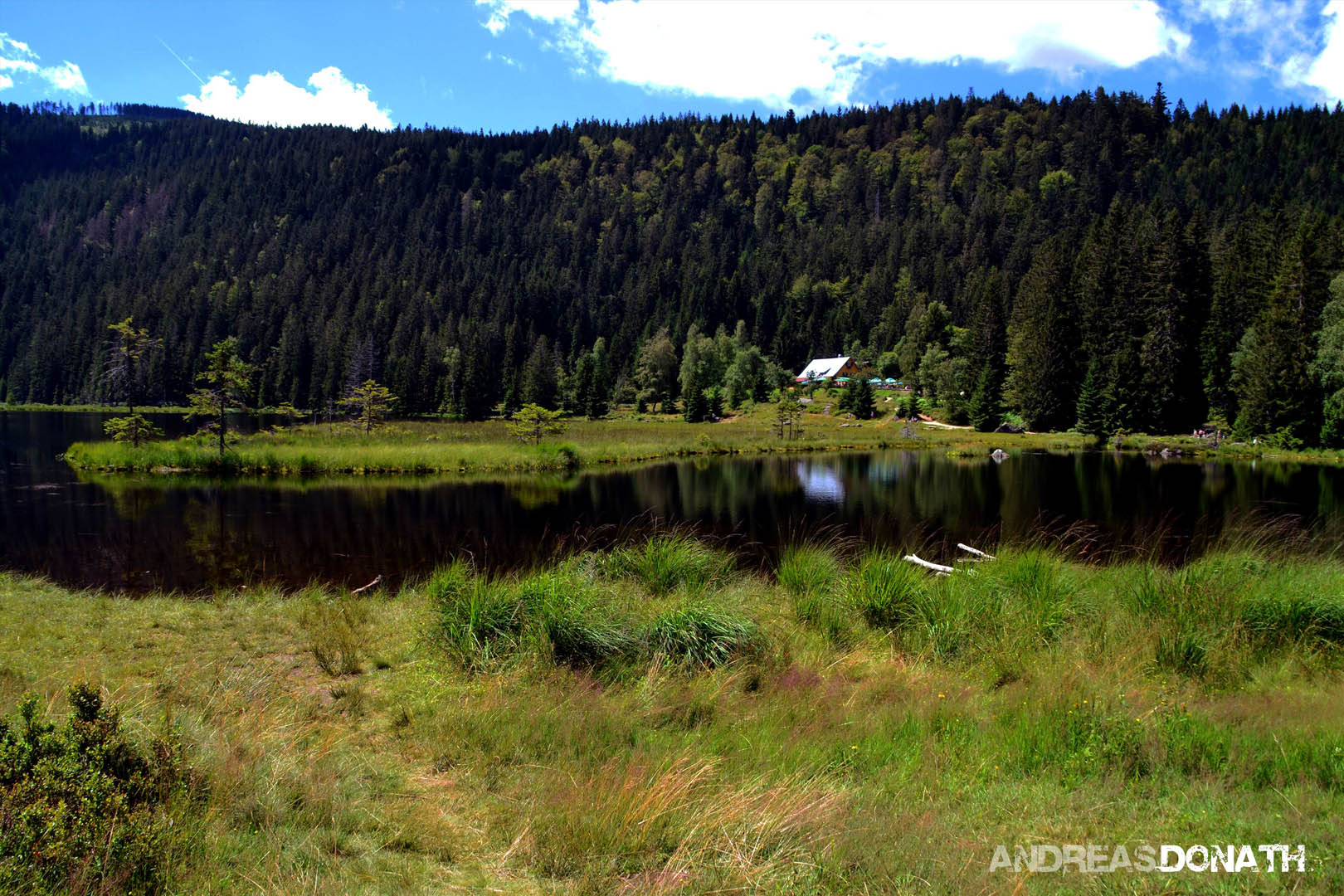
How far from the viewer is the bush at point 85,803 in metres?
3.15

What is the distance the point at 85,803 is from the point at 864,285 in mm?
138670

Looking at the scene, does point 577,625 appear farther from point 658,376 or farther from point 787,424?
point 658,376

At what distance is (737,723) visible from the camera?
5.62 meters

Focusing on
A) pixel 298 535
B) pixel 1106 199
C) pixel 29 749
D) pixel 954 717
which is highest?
pixel 1106 199

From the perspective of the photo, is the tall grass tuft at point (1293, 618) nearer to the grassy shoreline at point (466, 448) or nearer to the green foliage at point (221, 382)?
the grassy shoreline at point (466, 448)

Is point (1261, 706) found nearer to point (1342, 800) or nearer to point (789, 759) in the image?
point (1342, 800)

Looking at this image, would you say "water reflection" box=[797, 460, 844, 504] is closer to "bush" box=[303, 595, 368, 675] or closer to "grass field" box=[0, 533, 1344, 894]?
"grass field" box=[0, 533, 1344, 894]

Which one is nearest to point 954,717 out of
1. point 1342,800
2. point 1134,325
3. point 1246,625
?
point 1342,800

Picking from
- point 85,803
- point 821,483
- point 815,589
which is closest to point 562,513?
point 821,483

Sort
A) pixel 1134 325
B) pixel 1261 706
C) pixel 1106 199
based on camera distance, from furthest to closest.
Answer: pixel 1106 199 → pixel 1134 325 → pixel 1261 706

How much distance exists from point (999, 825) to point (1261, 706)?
122 inches

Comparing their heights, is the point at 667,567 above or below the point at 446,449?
below

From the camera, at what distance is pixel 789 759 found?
4.89m

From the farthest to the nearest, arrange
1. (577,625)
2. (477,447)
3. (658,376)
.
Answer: (658,376)
(477,447)
(577,625)
